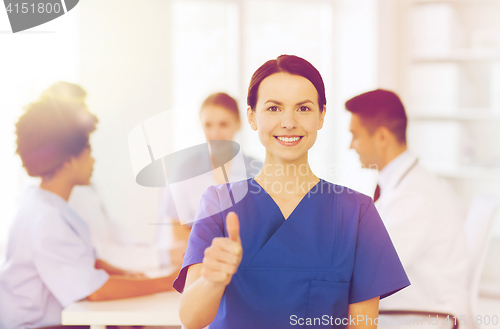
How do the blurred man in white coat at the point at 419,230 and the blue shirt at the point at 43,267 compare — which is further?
the blurred man in white coat at the point at 419,230

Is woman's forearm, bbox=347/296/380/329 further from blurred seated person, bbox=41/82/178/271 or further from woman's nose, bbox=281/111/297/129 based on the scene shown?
blurred seated person, bbox=41/82/178/271

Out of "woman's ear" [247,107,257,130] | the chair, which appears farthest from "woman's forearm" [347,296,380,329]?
the chair

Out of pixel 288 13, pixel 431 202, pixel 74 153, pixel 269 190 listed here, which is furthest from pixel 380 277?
pixel 288 13

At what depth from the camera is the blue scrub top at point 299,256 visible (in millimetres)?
852

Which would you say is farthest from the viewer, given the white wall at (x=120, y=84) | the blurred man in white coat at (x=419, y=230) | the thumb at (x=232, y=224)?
Result: the white wall at (x=120, y=84)

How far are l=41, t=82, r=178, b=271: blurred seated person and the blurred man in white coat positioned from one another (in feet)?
2.24

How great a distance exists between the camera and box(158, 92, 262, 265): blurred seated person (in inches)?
46.8

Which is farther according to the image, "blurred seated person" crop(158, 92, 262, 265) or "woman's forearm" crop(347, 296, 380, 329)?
"blurred seated person" crop(158, 92, 262, 265)

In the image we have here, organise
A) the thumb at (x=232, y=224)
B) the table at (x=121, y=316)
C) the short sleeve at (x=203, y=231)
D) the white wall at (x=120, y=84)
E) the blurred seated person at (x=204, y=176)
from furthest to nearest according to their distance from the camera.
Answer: the white wall at (x=120, y=84), the blurred seated person at (x=204, y=176), the table at (x=121, y=316), the short sleeve at (x=203, y=231), the thumb at (x=232, y=224)

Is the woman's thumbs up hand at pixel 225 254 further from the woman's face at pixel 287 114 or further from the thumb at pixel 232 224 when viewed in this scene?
the woman's face at pixel 287 114

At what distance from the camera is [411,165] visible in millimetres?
1389

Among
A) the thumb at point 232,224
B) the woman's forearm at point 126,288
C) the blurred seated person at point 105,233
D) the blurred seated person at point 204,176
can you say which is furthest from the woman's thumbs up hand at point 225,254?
the blurred seated person at point 105,233

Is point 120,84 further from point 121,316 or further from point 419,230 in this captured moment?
point 419,230

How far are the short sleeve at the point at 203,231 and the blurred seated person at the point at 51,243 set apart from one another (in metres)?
0.40
